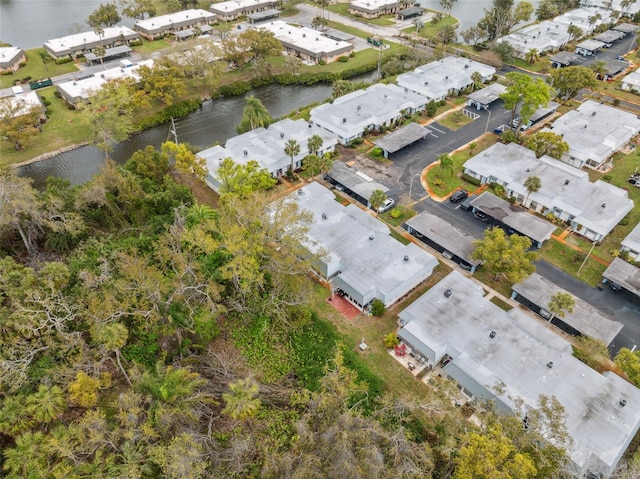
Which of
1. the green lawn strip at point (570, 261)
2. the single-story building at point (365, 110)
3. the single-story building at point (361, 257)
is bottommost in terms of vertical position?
the green lawn strip at point (570, 261)

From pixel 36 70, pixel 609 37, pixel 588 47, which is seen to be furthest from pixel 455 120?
pixel 36 70

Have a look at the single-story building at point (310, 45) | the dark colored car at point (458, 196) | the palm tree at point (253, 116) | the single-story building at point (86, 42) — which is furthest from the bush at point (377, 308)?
the single-story building at point (86, 42)

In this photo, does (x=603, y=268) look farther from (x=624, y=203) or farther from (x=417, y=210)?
(x=417, y=210)

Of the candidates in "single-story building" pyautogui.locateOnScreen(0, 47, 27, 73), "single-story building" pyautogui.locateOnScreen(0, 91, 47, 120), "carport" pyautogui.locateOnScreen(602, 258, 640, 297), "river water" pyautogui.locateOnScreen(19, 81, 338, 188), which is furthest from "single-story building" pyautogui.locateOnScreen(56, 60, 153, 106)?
"carport" pyautogui.locateOnScreen(602, 258, 640, 297)

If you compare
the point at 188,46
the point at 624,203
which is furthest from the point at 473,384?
the point at 188,46

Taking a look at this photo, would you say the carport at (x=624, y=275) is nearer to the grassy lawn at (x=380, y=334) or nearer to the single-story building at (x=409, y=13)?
the grassy lawn at (x=380, y=334)

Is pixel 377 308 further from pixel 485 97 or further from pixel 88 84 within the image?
pixel 88 84
